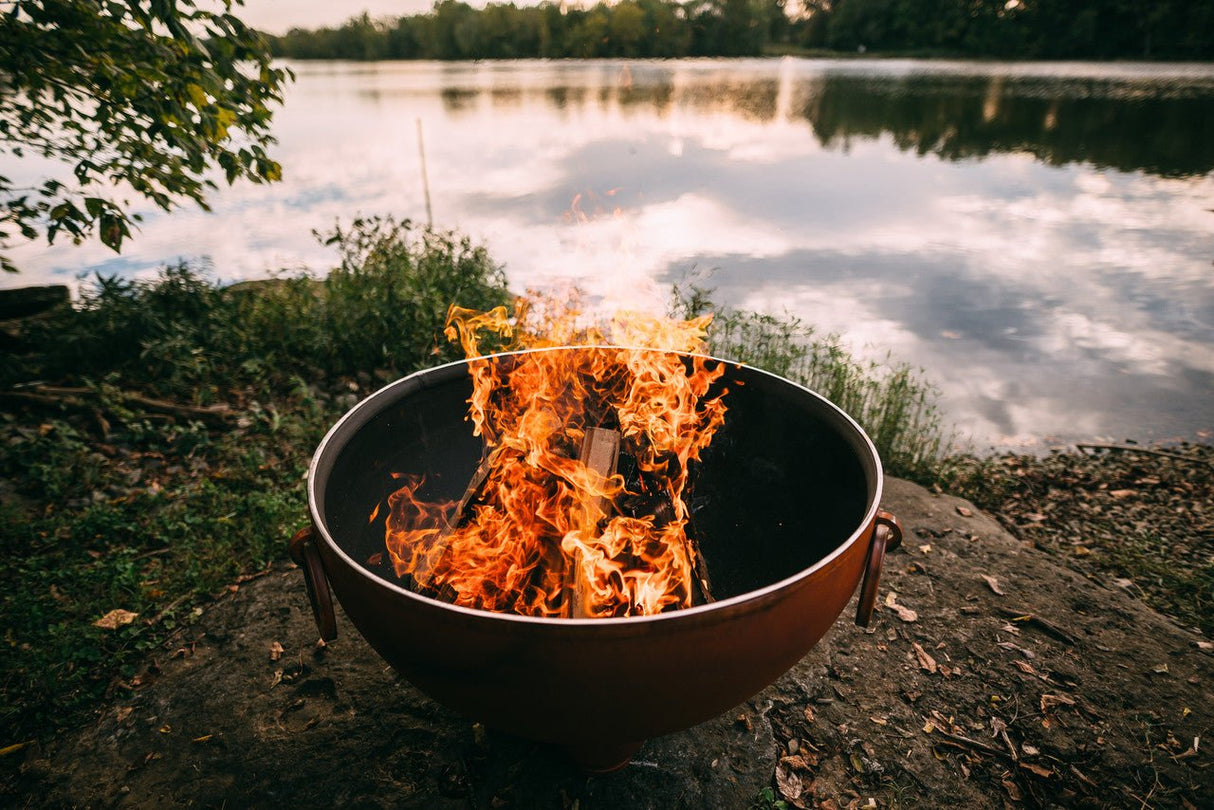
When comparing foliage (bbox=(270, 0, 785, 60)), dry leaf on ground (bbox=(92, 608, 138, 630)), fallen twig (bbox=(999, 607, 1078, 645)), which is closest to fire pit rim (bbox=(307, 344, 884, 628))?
fallen twig (bbox=(999, 607, 1078, 645))

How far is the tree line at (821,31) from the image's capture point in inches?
1431

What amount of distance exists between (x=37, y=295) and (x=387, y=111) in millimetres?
26814

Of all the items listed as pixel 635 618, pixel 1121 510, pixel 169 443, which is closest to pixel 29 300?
pixel 169 443

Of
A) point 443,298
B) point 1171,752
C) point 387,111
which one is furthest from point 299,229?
point 387,111

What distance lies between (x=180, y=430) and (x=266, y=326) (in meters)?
1.75

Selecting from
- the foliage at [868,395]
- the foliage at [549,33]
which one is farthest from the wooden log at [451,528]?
the foliage at [549,33]

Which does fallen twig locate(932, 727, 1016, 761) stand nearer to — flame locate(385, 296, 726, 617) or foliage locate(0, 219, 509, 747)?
flame locate(385, 296, 726, 617)

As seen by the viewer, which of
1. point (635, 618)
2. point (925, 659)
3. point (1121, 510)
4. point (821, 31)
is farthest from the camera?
point (821, 31)

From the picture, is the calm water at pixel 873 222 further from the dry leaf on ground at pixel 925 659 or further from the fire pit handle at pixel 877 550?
→ the dry leaf on ground at pixel 925 659

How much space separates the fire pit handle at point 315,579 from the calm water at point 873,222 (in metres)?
2.04

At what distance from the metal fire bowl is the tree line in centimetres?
2537

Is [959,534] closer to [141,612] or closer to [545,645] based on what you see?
[545,645]

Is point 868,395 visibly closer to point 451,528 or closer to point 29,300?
point 451,528

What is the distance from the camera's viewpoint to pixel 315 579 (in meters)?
1.70
